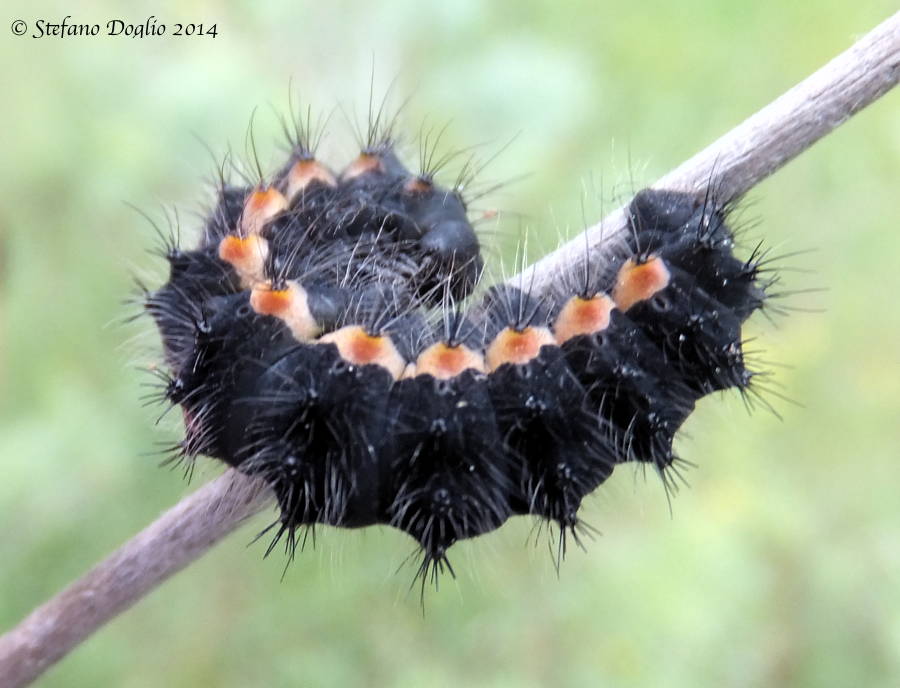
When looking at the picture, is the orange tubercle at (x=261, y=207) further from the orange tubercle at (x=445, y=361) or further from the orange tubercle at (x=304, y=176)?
the orange tubercle at (x=445, y=361)

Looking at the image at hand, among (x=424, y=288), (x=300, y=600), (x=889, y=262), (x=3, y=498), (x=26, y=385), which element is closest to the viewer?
(x=424, y=288)

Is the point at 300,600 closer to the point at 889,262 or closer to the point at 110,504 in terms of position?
the point at 110,504

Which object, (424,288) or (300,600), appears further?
(300,600)

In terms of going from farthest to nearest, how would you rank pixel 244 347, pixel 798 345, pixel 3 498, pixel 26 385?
pixel 798 345 < pixel 26 385 < pixel 3 498 < pixel 244 347

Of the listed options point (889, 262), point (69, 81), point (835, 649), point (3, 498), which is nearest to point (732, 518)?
point (835, 649)

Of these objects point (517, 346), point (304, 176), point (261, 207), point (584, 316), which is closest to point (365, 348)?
point (517, 346)

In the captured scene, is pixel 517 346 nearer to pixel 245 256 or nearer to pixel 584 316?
pixel 584 316

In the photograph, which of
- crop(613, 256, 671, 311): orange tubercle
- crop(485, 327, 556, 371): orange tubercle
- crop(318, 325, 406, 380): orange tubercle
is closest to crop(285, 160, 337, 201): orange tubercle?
crop(318, 325, 406, 380): orange tubercle
